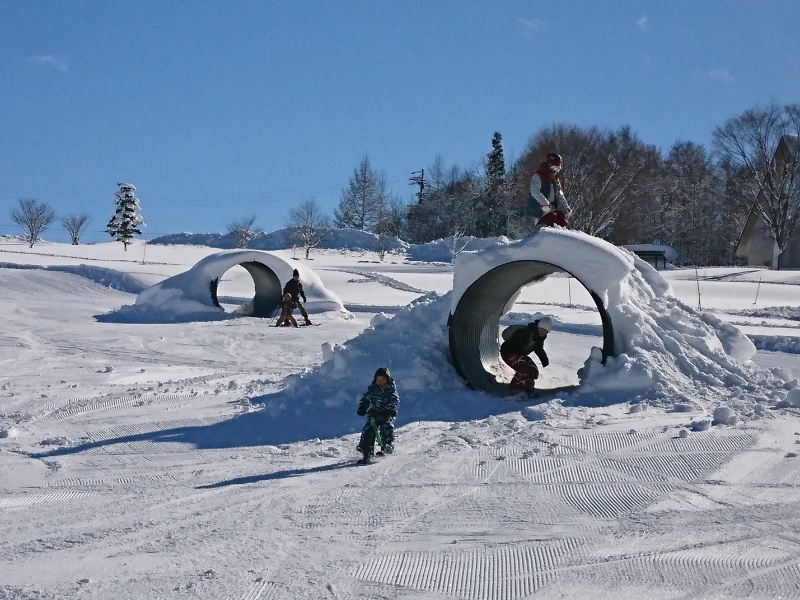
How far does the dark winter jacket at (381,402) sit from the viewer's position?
7.26 m

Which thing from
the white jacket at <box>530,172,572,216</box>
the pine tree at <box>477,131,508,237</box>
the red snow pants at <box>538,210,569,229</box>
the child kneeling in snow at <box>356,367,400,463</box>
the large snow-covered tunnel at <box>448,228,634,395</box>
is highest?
the pine tree at <box>477,131,508,237</box>

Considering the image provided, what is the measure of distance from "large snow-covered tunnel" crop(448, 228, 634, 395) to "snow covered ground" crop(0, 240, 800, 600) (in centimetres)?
33

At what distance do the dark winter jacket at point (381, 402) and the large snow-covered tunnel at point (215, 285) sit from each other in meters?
A: 15.6

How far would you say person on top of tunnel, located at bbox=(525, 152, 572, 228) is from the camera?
1083cm

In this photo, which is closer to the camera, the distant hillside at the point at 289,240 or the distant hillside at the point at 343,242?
the distant hillside at the point at 343,242

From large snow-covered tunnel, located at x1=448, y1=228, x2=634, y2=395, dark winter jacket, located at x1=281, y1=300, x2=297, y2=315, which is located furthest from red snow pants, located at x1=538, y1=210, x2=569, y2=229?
dark winter jacket, located at x1=281, y1=300, x2=297, y2=315

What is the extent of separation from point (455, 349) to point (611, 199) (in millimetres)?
33941

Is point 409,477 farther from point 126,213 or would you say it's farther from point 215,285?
point 126,213

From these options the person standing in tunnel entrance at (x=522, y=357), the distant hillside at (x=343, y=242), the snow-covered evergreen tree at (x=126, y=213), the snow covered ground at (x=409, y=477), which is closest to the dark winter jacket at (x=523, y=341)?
the person standing in tunnel entrance at (x=522, y=357)

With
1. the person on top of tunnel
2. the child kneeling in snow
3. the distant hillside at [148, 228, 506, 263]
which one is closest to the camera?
the child kneeling in snow

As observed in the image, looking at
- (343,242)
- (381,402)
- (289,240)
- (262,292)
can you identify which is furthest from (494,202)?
(381,402)

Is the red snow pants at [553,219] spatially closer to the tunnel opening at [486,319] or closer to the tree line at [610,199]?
the tunnel opening at [486,319]

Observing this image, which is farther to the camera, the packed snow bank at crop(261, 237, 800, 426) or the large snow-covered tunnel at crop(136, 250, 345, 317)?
the large snow-covered tunnel at crop(136, 250, 345, 317)

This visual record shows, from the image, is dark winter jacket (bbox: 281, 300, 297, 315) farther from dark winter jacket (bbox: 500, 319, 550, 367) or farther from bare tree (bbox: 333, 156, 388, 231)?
bare tree (bbox: 333, 156, 388, 231)
